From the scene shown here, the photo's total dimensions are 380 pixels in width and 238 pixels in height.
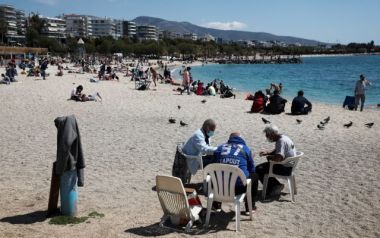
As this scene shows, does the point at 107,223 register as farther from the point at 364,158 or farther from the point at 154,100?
the point at 154,100

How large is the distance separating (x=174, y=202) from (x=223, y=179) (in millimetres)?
727

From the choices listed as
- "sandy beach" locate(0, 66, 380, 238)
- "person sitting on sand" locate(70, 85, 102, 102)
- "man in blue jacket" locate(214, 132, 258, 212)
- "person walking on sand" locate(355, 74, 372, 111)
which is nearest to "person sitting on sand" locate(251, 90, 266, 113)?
"sandy beach" locate(0, 66, 380, 238)

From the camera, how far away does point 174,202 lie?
573 centimetres

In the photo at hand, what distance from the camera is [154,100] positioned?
2142 cm

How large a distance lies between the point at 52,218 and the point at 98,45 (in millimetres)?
109780

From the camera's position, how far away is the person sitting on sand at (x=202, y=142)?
279 inches

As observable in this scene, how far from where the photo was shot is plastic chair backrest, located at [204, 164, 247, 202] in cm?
575

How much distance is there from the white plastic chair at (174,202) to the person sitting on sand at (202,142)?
52.9 inches

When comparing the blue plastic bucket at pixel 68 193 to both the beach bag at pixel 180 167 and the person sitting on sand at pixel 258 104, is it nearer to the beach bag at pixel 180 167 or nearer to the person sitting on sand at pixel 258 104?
the beach bag at pixel 180 167

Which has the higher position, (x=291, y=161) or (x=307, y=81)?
(x=291, y=161)

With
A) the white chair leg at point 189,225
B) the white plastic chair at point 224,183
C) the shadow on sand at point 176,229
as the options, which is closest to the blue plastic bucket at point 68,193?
the shadow on sand at point 176,229

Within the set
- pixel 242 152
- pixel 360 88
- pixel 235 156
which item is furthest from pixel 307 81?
pixel 235 156

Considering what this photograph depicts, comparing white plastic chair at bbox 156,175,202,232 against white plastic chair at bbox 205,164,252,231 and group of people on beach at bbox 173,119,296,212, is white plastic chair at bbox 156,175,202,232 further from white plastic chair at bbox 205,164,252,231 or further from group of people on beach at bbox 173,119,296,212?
group of people on beach at bbox 173,119,296,212

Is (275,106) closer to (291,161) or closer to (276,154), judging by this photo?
(291,161)
